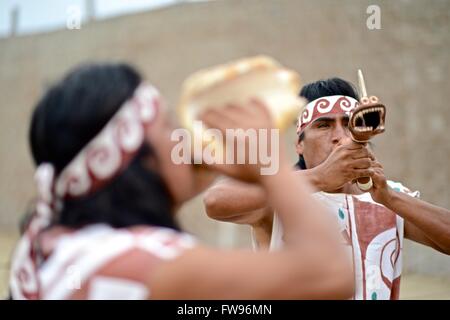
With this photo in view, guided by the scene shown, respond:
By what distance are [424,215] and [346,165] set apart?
0.43m

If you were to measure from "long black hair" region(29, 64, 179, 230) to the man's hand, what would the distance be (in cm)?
114

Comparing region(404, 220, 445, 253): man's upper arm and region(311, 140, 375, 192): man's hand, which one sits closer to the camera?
region(311, 140, 375, 192): man's hand

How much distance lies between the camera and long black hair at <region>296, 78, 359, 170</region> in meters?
2.92

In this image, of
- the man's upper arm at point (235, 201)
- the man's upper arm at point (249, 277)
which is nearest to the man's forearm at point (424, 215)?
the man's upper arm at point (235, 201)

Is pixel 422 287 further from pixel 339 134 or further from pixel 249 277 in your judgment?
pixel 249 277

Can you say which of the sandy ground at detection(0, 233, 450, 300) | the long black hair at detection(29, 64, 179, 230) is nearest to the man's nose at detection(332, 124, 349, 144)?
the long black hair at detection(29, 64, 179, 230)

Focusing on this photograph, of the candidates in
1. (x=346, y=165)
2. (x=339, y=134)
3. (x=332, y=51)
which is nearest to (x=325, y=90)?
(x=339, y=134)

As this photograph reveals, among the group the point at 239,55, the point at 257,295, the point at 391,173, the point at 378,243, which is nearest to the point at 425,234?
the point at 378,243

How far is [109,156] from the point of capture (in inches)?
52.0

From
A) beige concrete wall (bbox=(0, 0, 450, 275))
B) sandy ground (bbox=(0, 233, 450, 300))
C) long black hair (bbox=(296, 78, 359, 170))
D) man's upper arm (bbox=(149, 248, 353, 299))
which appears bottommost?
man's upper arm (bbox=(149, 248, 353, 299))

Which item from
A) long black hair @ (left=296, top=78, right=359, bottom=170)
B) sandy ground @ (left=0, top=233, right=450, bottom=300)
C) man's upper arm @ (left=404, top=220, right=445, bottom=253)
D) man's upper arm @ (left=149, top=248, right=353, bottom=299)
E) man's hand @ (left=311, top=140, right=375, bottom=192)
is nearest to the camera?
man's upper arm @ (left=149, top=248, right=353, bottom=299)

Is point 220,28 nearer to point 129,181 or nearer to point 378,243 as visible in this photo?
point 378,243

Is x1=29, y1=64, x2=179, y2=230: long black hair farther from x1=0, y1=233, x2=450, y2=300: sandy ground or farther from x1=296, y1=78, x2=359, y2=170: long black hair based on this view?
x1=0, y1=233, x2=450, y2=300: sandy ground
